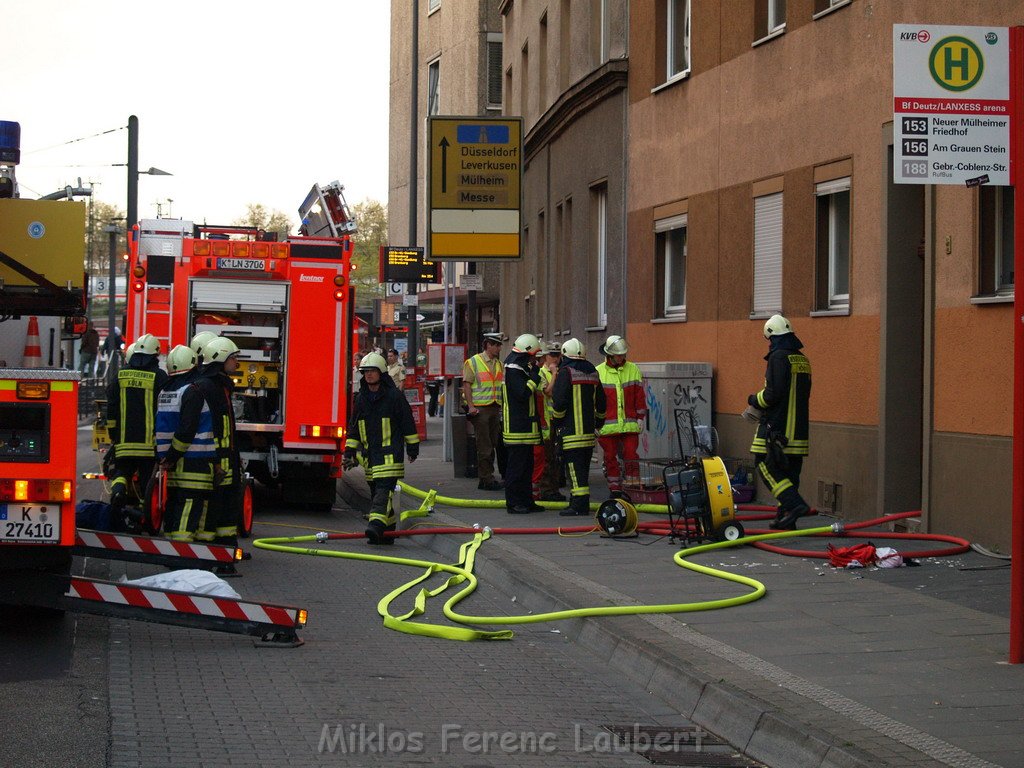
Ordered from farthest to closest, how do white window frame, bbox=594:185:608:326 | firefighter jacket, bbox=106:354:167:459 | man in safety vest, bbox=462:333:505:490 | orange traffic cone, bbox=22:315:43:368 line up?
white window frame, bbox=594:185:608:326 < man in safety vest, bbox=462:333:505:490 < firefighter jacket, bbox=106:354:167:459 < orange traffic cone, bbox=22:315:43:368

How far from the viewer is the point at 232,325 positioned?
15695mm

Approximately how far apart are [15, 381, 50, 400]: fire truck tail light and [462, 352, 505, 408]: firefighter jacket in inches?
387

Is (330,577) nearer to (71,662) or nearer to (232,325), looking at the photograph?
(71,662)

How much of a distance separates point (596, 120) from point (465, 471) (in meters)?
6.53

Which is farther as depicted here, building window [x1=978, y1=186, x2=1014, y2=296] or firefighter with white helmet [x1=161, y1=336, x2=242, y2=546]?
building window [x1=978, y1=186, x2=1014, y2=296]

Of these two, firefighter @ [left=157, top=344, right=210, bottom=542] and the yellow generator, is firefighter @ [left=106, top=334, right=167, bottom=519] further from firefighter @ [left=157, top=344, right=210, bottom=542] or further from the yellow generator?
the yellow generator

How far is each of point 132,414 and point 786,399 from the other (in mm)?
5588

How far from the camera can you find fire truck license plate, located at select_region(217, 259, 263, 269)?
15445 millimetres

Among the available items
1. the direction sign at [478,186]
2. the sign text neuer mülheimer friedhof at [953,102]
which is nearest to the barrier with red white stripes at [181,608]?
the sign text neuer mülheimer friedhof at [953,102]

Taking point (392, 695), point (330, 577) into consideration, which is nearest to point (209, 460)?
point (330, 577)

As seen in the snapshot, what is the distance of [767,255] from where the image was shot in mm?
15648

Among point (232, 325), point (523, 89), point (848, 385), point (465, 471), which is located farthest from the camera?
point (523, 89)

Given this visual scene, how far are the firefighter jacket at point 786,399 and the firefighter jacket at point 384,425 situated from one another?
123 inches

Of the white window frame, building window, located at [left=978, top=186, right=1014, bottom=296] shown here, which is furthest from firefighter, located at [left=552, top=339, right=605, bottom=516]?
the white window frame
